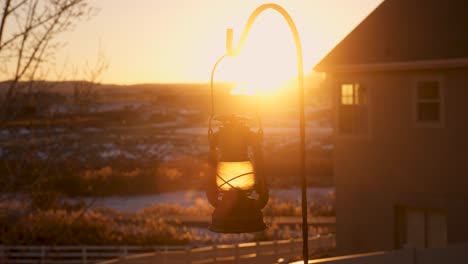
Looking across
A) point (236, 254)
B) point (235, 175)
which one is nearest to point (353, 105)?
point (236, 254)

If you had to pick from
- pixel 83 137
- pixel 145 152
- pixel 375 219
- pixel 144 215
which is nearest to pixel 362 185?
pixel 375 219

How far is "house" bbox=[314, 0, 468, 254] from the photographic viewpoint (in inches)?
689

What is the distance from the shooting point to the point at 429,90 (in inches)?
706

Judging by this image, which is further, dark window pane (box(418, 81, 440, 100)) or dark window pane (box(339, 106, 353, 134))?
dark window pane (box(339, 106, 353, 134))

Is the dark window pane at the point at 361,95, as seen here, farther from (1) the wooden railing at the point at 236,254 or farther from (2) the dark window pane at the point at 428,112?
(1) the wooden railing at the point at 236,254

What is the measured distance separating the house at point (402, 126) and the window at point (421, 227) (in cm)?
2

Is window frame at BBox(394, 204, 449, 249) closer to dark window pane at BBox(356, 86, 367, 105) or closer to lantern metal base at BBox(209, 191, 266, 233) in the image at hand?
dark window pane at BBox(356, 86, 367, 105)

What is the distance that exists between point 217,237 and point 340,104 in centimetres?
1204

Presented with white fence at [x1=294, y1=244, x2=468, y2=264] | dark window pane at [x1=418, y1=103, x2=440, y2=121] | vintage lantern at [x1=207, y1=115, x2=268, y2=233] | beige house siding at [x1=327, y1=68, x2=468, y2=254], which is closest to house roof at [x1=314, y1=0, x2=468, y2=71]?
beige house siding at [x1=327, y1=68, x2=468, y2=254]

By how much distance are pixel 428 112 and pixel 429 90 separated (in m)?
0.52

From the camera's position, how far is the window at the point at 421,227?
17844mm

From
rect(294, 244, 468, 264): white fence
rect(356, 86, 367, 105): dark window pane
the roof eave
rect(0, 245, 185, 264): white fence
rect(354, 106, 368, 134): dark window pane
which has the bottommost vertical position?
rect(0, 245, 185, 264): white fence

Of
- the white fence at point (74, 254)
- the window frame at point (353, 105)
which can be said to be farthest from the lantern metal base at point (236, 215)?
the white fence at point (74, 254)

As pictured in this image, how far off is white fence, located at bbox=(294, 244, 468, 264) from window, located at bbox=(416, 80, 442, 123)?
7.65 meters
